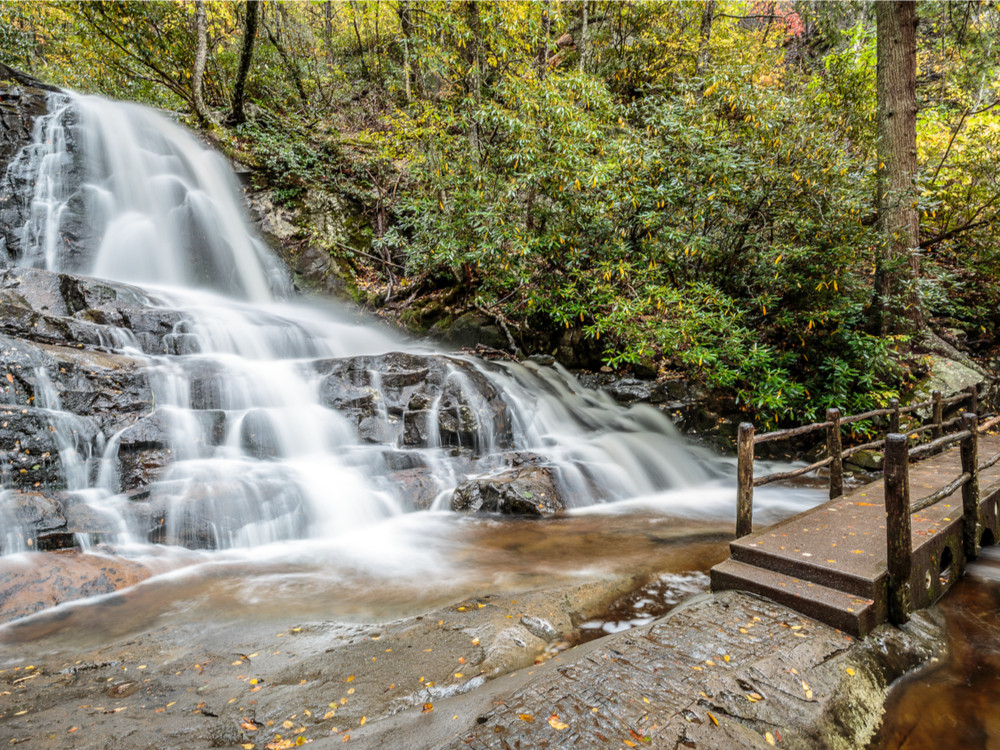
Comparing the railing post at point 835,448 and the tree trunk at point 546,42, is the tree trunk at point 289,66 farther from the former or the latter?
the railing post at point 835,448

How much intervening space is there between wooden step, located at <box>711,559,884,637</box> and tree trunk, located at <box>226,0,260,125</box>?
14.4 metres

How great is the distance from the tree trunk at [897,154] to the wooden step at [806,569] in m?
6.83

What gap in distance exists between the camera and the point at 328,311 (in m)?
12.9

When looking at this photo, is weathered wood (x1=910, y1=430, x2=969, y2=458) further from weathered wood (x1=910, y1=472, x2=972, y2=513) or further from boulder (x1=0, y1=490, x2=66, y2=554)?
boulder (x1=0, y1=490, x2=66, y2=554)

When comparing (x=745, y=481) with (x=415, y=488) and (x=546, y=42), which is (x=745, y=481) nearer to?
(x=415, y=488)

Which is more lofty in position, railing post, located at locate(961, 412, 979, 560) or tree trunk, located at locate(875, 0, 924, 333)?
tree trunk, located at locate(875, 0, 924, 333)

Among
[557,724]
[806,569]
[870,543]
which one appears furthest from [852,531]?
[557,724]

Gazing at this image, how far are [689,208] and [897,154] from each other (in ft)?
10.6

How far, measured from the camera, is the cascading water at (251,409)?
18.7ft

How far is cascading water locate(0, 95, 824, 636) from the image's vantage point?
5.69 m

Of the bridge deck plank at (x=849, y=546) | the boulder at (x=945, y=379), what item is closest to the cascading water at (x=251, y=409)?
the bridge deck plank at (x=849, y=546)

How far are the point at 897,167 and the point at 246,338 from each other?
1141 centimetres

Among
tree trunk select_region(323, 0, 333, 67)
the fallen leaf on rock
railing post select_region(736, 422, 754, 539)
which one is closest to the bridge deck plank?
railing post select_region(736, 422, 754, 539)

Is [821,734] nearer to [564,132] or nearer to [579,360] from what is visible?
[579,360]
